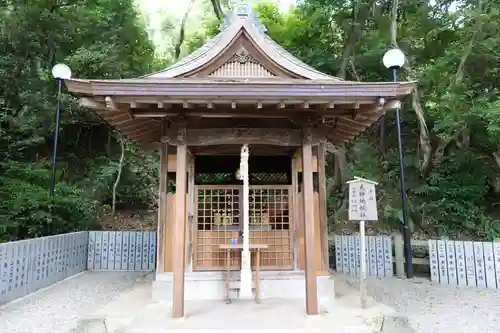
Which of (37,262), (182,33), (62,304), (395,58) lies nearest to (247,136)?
(62,304)

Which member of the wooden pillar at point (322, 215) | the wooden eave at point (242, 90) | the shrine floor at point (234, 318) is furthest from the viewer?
the wooden pillar at point (322, 215)

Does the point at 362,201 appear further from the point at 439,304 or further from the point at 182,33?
the point at 182,33

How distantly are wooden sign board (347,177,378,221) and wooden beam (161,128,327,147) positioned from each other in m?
1.15

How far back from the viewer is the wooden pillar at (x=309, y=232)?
15.3ft

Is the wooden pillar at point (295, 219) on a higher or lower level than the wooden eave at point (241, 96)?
lower

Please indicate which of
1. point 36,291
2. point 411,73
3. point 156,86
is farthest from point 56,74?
point 411,73

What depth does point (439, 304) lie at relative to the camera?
6004 millimetres

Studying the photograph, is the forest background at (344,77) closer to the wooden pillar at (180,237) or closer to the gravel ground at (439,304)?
the gravel ground at (439,304)

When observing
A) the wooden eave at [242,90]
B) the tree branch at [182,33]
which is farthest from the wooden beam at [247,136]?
the tree branch at [182,33]

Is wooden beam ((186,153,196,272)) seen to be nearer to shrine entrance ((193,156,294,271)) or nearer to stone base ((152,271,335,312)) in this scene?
shrine entrance ((193,156,294,271))

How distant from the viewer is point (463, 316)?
5332 mm

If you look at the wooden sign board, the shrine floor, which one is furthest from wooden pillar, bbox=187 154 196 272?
the wooden sign board

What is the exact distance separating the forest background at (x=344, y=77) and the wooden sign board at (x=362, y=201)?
549 cm

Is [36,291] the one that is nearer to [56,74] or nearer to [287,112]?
[56,74]
